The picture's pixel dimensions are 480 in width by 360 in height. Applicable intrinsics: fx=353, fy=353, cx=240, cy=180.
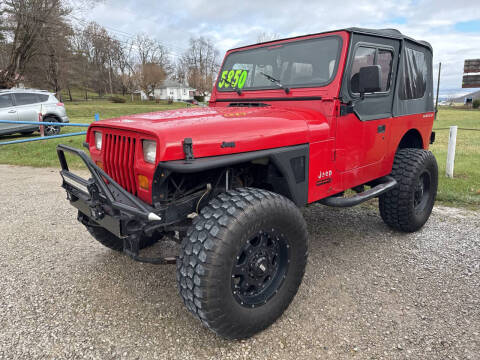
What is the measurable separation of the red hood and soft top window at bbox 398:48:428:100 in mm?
1499

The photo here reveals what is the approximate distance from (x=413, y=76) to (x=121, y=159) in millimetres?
3320

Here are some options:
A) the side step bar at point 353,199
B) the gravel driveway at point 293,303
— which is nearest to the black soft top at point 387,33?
the side step bar at point 353,199

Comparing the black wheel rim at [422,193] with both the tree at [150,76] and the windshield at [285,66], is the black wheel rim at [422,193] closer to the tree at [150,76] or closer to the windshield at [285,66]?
the windshield at [285,66]

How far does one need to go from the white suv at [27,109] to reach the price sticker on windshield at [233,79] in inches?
385

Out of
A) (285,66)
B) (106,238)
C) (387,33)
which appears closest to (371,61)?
(387,33)

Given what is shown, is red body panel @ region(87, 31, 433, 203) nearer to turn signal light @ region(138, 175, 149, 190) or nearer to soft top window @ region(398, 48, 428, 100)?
turn signal light @ region(138, 175, 149, 190)

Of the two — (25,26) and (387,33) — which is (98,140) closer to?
(387,33)

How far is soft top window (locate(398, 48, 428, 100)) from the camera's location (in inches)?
149

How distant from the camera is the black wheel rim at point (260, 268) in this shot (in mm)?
2325

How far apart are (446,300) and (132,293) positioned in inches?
99.5

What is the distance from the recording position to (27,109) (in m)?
11.9

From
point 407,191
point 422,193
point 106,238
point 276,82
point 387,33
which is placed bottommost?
point 106,238

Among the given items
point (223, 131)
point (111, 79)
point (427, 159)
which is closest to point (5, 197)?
point (223, 131)

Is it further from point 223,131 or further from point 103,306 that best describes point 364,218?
point 103,306
